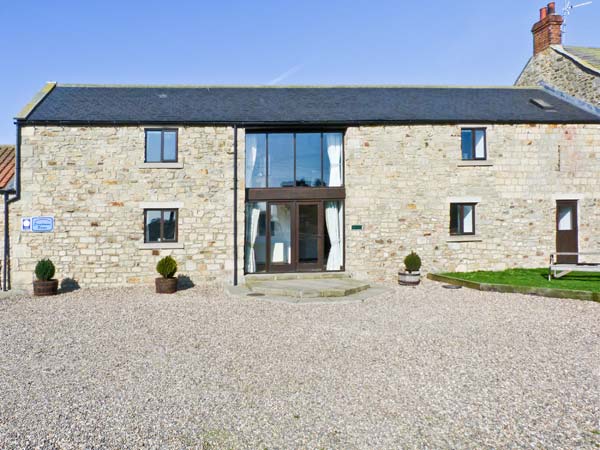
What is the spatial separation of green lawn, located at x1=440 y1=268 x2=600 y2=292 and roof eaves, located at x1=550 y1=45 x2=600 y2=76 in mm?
8384

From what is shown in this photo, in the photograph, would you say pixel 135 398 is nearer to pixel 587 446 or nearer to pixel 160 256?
pixel 587 446

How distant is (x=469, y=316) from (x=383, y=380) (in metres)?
4.00

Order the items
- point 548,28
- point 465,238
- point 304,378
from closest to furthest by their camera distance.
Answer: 1. point 304,378
2. point 465,238
3. point 548,28

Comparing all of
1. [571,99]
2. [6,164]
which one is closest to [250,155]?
[6,164]

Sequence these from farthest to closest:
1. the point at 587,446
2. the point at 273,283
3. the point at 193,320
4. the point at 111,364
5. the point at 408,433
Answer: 1. the point at 273,283
2. the point at 193,320
3. the point at 111,364
4. the point at 408,433
5. the point at 587,446

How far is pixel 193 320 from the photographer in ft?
24.6

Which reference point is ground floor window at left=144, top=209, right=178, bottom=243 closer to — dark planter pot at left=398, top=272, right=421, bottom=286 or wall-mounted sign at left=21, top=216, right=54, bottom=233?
wall-mounted sign at left=21, top=216, right=54, bottom=233

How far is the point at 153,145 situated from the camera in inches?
467

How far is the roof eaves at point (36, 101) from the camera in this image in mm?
11198

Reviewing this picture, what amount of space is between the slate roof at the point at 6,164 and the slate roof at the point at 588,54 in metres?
22.4

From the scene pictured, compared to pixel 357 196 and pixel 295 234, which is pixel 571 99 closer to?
pixel 357 196

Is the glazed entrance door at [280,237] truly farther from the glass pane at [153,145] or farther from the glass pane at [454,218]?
the glass pane at [454,218]

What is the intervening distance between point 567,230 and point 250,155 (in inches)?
463

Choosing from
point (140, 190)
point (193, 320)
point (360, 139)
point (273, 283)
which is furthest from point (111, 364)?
point (360, 139)
